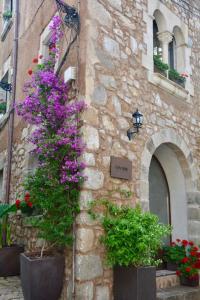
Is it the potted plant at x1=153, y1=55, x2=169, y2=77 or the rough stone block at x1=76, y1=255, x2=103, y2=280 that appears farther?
the potted plant at x1=153, y1=55, x2=169, y2=77

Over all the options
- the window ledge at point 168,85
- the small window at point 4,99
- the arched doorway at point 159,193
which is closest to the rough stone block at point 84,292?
the arched doorway at point 159,193

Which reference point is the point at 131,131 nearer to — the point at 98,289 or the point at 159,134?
the point at 159,134

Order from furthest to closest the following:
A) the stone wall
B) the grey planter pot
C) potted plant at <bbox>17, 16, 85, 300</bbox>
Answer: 1. the stone wall
2. potted plant at <bbox>17, 16, 85, 300</bbox>
3. the grey planter pot

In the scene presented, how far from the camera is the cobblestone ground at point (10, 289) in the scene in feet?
13.7

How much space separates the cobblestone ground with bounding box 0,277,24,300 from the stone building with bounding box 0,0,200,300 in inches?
28.9

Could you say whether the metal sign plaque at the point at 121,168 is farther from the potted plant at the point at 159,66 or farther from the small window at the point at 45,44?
the small window at the point at 45,44

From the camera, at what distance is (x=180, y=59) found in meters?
6.66

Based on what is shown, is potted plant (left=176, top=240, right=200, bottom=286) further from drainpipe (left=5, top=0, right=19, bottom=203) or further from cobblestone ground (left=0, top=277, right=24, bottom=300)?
drainpipe (left=5, top=0, right=19, bottom=203)

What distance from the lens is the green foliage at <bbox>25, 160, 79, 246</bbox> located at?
4004 millimetres

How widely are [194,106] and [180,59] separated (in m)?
0.94

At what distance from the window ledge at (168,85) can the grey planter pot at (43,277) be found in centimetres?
312

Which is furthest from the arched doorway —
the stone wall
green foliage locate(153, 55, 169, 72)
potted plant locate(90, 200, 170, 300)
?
potted plant locate(90, 200, 170, 300)

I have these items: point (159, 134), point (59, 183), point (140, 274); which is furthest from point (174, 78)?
point (140, 274)

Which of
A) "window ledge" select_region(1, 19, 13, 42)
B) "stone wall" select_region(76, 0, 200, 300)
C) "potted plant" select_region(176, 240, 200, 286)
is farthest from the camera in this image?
"window ledge" select_region(1, 19, 13, 42)
